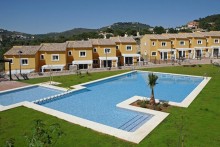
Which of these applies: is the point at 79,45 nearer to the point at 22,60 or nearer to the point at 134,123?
the point at 22,60

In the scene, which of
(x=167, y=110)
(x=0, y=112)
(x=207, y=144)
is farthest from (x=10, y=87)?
(x=207, y=144)

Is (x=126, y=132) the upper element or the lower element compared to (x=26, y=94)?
Result: lower

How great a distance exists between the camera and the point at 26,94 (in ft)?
87.2

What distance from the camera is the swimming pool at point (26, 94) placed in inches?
957

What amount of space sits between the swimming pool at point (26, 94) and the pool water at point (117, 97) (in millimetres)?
2647

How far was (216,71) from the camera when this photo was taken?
122ft

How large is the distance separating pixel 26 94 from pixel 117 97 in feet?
36.2

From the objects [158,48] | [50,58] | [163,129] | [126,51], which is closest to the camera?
[163,129]

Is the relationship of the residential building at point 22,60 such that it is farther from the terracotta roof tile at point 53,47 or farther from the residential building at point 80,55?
the residential building at point 80,55

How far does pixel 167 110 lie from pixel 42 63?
3020 cm

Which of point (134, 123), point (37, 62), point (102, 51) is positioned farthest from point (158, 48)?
point (134, 123)

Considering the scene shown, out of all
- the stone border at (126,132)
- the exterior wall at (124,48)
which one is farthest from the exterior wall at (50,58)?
the stone border at (126,132)

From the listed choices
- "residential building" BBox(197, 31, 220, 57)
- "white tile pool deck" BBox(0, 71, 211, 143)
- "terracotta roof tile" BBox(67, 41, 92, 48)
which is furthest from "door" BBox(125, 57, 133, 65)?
"white tile pool deck" BBox(0, 71, 211, 143)

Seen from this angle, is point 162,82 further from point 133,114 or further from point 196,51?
point 196,51
